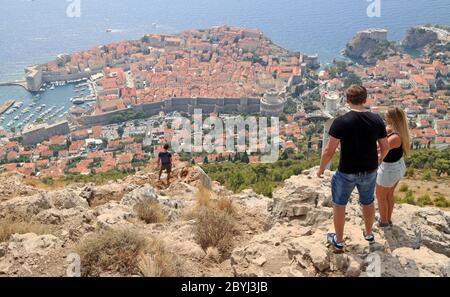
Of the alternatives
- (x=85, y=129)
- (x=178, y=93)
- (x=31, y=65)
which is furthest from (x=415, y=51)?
(x=31, y=65)

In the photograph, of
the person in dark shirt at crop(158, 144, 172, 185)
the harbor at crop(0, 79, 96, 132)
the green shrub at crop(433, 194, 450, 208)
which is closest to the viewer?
the person in dark shirt at crop(158, 144, 172, 185)

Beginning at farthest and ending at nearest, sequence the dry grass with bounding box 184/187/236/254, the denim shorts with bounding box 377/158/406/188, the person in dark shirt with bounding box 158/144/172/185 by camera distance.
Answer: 1. the person in dark shirt with bounding box 158/144/172/185
2. the dry grass with bounding box 184/187/236/254
3. the denim shorts with bounding box 377/158/406/188

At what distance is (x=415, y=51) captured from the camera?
131 feet

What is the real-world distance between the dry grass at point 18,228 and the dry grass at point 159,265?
1123 millimetres

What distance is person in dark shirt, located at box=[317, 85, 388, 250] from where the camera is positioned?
7.72ft

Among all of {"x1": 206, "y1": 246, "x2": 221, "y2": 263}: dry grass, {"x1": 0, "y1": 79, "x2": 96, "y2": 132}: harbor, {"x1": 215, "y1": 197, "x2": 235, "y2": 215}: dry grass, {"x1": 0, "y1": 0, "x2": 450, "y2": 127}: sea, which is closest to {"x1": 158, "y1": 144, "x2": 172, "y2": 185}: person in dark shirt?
{"x1": 215, "y1": 197, "x2": 235, "y2": 215}: dry grass

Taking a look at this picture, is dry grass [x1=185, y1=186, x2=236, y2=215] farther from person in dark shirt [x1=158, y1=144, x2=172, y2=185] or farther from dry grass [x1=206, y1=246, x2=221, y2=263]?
person in dark shirt [x1=158, y1=144, x2=172, y2=185]

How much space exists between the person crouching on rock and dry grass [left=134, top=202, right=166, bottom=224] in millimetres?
1932

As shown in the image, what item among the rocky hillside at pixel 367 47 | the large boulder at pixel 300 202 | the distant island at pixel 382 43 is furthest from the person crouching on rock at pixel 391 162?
the rocky hillside at pixel 367 47

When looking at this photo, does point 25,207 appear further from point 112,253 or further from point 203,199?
point 112,253

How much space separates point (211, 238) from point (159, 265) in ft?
2.35

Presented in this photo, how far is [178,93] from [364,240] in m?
29.2

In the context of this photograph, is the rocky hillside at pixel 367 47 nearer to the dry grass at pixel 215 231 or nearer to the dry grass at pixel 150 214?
the dry grass at pixel 150 214
